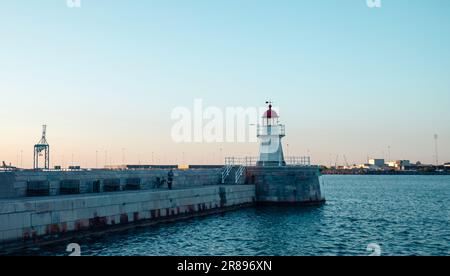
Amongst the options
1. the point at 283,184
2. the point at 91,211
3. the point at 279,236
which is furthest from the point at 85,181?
the point at 283,184

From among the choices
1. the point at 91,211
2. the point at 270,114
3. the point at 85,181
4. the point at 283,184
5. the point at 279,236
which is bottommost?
the point at 279,236

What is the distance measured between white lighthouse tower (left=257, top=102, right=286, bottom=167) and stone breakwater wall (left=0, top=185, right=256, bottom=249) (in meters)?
9.35

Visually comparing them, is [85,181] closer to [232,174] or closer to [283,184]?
[232,174]

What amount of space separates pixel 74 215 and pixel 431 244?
16.9 meters

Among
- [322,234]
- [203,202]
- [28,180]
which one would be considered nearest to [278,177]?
[203,202]

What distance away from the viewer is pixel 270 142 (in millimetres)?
42438

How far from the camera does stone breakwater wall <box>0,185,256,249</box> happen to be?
17828mm

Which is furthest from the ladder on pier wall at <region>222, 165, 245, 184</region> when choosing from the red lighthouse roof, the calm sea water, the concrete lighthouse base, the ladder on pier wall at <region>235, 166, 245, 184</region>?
the red lighthouse roof

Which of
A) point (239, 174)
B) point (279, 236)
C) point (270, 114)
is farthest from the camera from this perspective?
point (270, 114)

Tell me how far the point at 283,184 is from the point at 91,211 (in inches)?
800

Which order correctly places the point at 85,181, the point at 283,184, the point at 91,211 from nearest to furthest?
the point at 91,211
the point at 85,181
the point at 283,184

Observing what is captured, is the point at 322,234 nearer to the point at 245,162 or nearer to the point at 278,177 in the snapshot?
the point at 278,177

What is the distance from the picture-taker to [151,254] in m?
18.9

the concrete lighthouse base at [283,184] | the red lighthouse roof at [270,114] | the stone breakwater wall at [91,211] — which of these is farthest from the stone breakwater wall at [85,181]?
the red lighthouse roof at [270,114]
